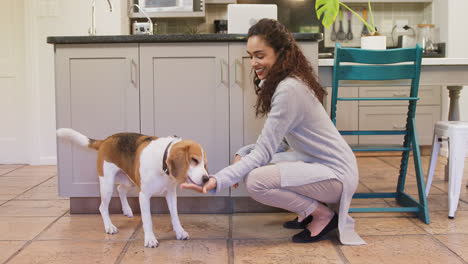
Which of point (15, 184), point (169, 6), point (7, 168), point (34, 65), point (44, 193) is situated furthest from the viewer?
point (169, 6)

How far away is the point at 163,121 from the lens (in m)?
2.68

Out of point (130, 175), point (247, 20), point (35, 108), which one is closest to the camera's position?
point (130, 175)

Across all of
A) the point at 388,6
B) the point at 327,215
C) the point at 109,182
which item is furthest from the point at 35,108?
the point at 388,6

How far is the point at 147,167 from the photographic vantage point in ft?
6.98

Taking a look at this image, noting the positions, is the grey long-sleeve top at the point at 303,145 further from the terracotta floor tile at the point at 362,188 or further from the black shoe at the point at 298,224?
the terracotta floor tile at the point at 362,188

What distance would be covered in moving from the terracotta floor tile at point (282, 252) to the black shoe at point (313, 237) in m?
0.03

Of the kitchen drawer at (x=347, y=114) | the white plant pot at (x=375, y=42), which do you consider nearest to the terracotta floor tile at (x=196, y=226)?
the white plant pot at (x=375, y=42)

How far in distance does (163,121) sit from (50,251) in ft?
3.06

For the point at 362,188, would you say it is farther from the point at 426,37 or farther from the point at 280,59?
the point at 426,37

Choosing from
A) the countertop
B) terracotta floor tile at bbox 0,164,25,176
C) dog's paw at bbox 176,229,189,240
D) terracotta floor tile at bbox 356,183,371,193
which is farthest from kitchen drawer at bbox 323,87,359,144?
terracotta floor tile at bbox 0,164,25,176

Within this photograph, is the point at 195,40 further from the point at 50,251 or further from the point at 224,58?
the point at 50,251

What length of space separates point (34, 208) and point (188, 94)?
1.26 meters

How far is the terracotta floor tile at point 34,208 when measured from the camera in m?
2.81

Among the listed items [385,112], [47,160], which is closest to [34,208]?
[47,160]
